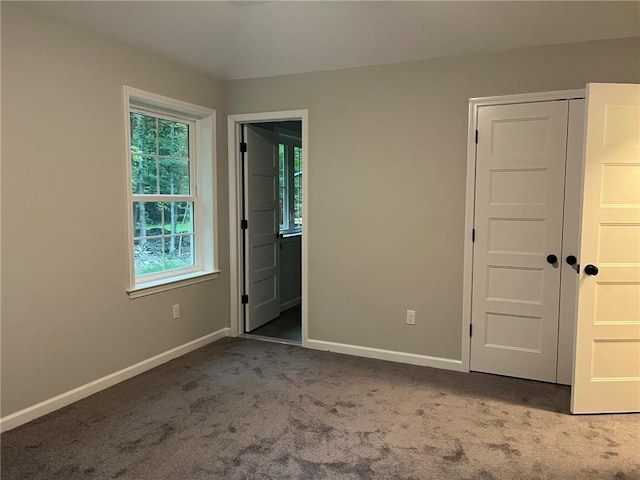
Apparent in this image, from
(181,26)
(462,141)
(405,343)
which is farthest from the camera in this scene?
(405,343)

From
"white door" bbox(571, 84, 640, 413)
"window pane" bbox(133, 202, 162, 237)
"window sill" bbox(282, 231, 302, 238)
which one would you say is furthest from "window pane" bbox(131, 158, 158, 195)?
"white door" bbox(571, 84, 640, 413)

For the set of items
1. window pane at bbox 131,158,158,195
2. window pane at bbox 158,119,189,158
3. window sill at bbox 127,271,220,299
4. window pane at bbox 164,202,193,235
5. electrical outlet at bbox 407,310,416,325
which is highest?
window pane at bbox 158,119,189,158

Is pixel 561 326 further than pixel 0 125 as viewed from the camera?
Yes

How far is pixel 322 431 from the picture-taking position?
265 centimetres

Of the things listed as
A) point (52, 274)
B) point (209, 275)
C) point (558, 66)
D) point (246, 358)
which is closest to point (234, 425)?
point (246, 358)

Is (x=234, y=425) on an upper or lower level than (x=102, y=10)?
lower

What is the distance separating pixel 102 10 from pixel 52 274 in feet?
5.29

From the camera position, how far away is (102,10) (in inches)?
106

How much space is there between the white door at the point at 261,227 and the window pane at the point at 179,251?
57cm

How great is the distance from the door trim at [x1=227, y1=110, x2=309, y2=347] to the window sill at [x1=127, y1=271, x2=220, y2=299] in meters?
0.27

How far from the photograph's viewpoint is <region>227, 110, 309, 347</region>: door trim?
4.04 metres

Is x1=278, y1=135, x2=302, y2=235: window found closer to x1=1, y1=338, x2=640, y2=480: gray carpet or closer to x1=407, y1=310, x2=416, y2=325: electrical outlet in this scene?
x1=407, y1=310, x2=416, y2=325: electrical outlet

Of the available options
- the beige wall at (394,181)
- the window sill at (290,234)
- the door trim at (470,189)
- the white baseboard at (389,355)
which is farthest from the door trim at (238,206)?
the door trim at (470,189)

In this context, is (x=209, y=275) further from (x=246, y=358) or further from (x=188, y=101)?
(x=188, y=101)
